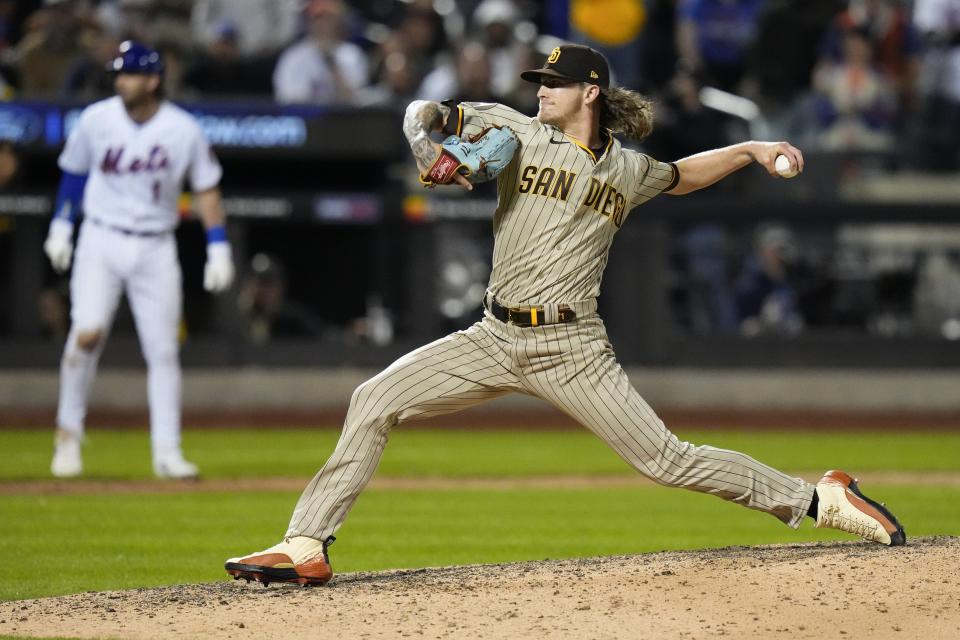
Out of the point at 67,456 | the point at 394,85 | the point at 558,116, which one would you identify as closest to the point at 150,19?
the point at 394,85

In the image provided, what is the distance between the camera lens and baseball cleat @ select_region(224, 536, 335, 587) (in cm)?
521

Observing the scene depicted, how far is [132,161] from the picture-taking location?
8703mm

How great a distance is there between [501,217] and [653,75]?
10667mm

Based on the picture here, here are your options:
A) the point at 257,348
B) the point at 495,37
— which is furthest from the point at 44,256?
the point at 495,37

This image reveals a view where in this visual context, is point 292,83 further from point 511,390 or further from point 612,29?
point 511,390

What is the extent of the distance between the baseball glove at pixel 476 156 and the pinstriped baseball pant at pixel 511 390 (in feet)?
2.07

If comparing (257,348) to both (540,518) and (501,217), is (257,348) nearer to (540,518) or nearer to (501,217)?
(540,518)

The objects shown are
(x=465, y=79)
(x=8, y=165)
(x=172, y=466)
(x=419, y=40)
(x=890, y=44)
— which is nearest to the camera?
(x=172, y=466)

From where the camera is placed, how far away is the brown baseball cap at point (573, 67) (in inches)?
208

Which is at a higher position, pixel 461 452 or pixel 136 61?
pixel 136 61

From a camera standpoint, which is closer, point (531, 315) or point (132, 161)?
point (531, 315)

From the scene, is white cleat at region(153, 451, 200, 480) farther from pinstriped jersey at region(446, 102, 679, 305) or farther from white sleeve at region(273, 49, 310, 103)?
white sleeve at region(273, 49, 310, 103)

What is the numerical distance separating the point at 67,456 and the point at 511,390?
4618 millimetres

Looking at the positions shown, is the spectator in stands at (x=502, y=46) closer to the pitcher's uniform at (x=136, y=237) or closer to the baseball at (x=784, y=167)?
the pitcher's uniform at (x=136, y=237)
